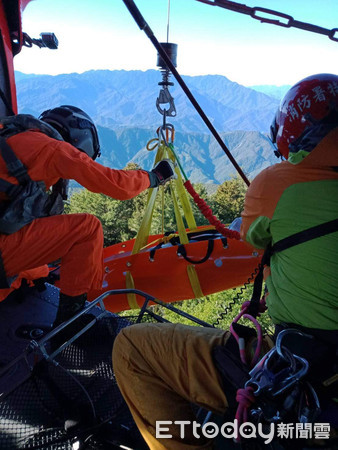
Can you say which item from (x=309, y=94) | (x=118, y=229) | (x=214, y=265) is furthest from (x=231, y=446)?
(x=118, y=229)

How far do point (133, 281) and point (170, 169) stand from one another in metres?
1.23

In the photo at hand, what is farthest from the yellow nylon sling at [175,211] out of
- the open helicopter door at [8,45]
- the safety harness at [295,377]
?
the safety harness at [295,377]

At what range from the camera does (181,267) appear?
3951mm

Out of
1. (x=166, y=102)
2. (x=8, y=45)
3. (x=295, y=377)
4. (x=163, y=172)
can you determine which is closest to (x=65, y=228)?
(x=163, y=172)

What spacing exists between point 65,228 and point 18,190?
0.44 m

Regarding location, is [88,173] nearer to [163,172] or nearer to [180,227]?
[163,172]

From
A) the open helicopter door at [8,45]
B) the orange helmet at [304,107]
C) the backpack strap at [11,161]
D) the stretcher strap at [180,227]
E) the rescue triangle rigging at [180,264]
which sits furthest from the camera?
the open helicopter door at [8,45]

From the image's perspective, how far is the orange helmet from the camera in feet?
6.15

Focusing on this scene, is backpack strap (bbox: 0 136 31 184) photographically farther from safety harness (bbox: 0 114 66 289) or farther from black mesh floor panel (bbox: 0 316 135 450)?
black mesh floor panel (bbox: 0 316 135 450)

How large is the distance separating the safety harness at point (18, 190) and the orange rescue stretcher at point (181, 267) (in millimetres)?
1176

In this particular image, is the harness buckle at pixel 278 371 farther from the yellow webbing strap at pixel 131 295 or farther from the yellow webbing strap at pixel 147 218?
the yellow webbing strap at pixel 131 295

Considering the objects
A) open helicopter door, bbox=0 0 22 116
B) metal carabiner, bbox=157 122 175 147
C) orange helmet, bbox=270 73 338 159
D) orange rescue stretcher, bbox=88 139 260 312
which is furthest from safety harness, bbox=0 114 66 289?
orange helmet, bbox=270 73 338 159

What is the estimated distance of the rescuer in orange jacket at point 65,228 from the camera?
9.12ft

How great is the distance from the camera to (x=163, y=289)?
406 cm
